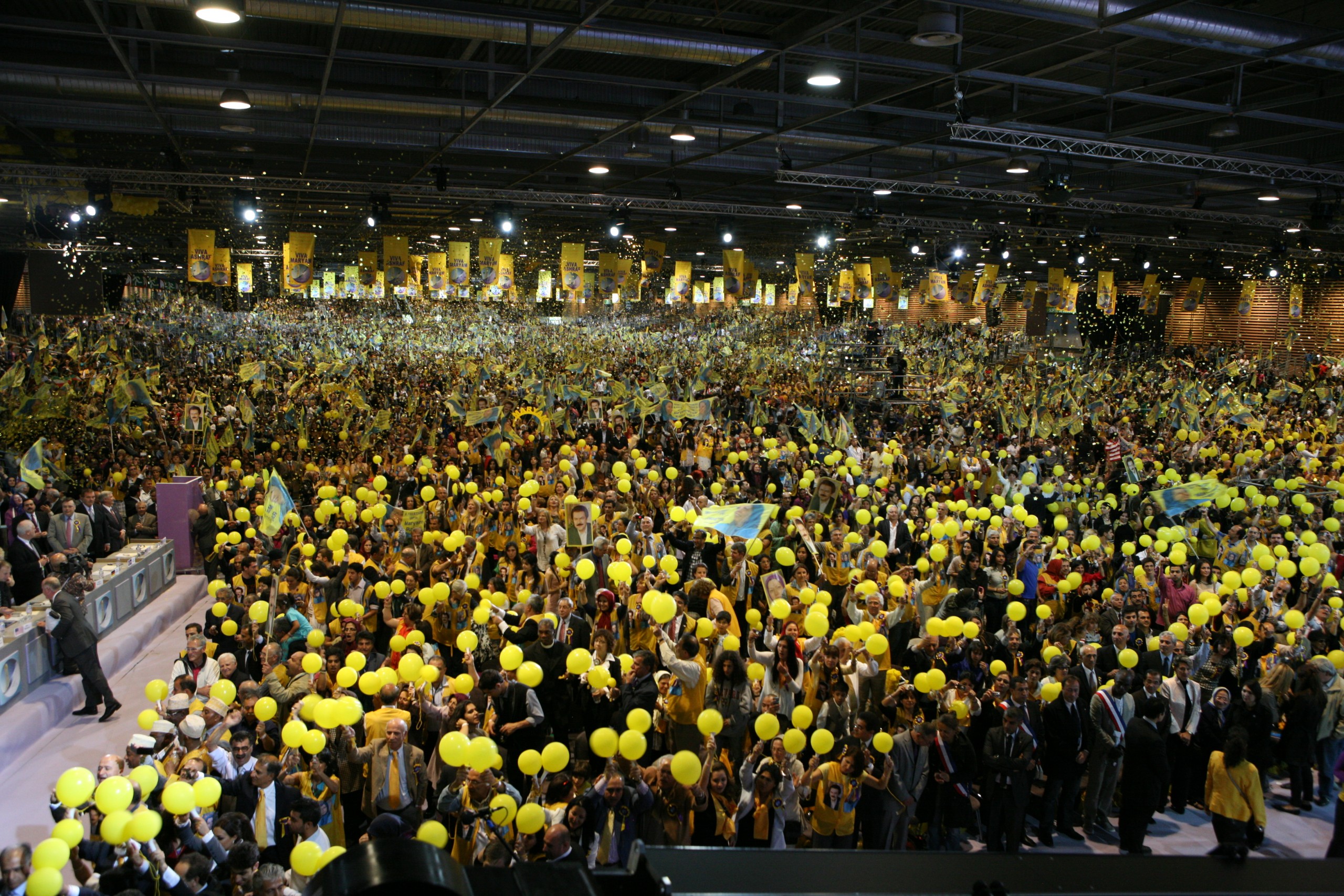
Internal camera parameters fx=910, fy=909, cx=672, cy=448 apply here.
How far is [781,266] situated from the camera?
39.4 meters

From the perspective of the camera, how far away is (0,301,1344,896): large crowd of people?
17.3ft

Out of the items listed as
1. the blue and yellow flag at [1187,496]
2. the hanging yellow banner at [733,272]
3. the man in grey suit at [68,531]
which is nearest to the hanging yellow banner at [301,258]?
the man in grey suit at [68,531]

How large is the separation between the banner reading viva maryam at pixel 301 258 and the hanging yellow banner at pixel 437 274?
9.30 ft

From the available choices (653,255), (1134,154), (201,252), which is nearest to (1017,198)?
(1134,154)

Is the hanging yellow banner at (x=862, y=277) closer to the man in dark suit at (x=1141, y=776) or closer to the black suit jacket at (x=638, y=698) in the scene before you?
the man in dark suit at (x=1141, y=776)

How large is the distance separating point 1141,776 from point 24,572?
1099 centimetres

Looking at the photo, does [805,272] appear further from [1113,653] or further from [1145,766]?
[1145,766]

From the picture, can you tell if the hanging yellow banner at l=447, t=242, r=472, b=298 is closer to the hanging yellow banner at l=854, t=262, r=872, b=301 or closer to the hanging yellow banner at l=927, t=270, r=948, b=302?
the hanging yellow banner at l=854, t=262, r=872, b=301

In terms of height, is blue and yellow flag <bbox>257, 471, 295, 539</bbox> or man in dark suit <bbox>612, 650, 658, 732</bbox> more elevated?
blue and yellow flag <bbox>257, 471, 295, 539</bbox>

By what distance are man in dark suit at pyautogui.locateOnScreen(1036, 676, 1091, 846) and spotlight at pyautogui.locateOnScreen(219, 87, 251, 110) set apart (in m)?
9.55

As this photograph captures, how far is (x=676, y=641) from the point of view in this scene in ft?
22.5

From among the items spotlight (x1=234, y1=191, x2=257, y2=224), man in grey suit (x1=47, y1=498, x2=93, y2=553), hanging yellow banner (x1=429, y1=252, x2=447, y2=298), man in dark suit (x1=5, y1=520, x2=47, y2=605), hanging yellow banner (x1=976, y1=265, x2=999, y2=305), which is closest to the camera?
man in dark suit (x1=5, y1=520, x2=47, y2=605)

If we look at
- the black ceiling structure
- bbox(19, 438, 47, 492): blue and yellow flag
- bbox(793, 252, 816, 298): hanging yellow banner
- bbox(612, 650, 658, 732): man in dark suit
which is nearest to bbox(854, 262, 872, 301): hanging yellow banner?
bbox(793, 252, 816, 298): hanging yellow banner

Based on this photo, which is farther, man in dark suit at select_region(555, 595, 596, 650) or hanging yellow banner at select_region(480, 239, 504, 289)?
hanging yellow banner at select_region(480, 239, 504, 289)
